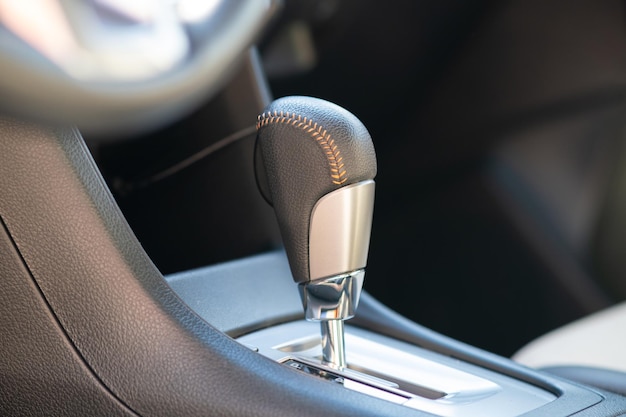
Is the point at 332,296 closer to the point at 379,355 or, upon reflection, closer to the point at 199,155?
the point at 379,355

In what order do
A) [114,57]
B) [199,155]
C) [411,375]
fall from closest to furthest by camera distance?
1. [114,57]
2. [411,375]
3. [199,155]

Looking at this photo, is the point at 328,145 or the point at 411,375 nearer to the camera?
the point at 328,145

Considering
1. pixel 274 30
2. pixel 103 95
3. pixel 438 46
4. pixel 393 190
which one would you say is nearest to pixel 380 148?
pixel 393 190

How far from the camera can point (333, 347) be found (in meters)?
0.64

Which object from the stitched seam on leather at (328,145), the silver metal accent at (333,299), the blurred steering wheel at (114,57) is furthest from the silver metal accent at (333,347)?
the blurred steering wheel at (114,57)

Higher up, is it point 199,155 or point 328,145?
point 199,155

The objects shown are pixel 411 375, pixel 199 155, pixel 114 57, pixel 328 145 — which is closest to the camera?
pixel 114 57

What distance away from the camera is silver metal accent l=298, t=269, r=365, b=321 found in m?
0.59

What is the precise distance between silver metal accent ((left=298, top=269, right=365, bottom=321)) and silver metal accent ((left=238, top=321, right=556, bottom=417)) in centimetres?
5

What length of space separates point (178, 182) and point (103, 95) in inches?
18.6

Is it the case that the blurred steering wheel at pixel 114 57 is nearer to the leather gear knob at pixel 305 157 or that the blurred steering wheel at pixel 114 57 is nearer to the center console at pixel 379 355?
the leather gear knob at pixel 305 157

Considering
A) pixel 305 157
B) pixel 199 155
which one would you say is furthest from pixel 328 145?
pixel 199 155

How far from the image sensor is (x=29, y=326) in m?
0.55

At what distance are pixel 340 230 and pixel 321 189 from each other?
1.2 inches
